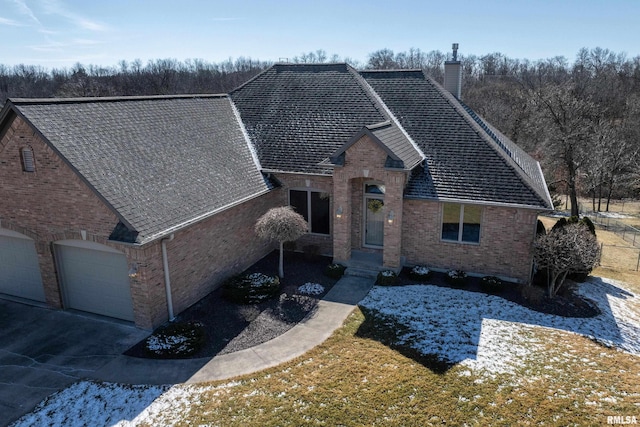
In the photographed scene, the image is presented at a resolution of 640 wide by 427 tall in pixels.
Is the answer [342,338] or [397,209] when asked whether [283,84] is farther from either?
[342,338]

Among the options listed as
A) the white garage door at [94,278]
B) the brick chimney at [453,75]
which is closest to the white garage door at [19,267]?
the white garage door at [94,278]

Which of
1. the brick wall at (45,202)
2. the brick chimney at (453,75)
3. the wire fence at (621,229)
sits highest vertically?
the brick chimney at (453,75)

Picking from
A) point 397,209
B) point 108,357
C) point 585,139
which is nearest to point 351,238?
point 397,209

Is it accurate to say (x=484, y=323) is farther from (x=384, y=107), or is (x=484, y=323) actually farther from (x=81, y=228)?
(x=81, y=228)

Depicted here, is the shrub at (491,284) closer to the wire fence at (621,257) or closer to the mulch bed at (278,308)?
the mulch bed at (278,308)

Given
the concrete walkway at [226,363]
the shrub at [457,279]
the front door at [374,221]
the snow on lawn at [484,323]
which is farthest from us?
the front door at [374,221]

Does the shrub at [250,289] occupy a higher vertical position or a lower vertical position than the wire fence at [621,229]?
higher

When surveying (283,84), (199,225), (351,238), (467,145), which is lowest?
(351,238)
